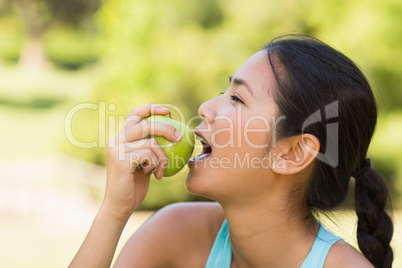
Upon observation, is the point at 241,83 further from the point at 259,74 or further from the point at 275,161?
the point at 275,161

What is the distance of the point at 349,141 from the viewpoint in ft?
7.15

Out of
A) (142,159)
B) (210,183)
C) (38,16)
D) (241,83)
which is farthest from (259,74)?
(38,16)

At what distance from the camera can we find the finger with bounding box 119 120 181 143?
2074 millimetres

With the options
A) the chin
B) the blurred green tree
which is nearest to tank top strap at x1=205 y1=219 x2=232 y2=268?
the chin

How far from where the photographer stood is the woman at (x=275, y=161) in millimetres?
2078

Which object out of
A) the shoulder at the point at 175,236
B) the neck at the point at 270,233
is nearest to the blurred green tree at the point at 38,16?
the shoulder at the point at 175,236

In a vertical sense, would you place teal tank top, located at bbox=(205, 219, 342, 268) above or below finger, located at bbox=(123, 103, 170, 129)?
below

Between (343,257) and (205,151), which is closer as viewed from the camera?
(343,257)

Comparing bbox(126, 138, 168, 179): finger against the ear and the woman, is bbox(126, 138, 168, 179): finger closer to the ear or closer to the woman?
the woman

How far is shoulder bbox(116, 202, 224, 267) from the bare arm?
0.27 metres

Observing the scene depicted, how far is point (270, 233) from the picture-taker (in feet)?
7.27

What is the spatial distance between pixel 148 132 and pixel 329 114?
0.75 m

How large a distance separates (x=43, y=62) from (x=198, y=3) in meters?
18.3

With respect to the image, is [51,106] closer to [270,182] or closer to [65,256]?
[65,256]
